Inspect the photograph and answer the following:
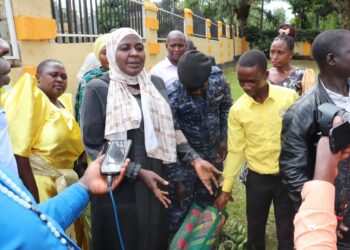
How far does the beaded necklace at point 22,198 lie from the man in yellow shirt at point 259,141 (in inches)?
59.7

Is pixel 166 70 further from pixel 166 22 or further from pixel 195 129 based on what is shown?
pixel 166 22

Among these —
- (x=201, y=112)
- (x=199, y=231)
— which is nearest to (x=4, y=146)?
(x=199, y=231)

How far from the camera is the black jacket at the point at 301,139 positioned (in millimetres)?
1717

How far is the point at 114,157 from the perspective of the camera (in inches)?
67.7

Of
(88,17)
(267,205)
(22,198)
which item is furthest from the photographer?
(88,17)

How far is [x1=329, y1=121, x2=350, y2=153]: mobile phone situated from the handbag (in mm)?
1400

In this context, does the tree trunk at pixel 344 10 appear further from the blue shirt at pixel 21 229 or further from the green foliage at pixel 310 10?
the blue shirt at pixel 21 229

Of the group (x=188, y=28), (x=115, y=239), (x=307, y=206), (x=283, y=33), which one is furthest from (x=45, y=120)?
(x=188, y=28)

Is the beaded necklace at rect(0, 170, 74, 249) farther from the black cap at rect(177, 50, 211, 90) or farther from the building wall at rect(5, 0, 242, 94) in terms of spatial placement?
the building wall at rect(5, 0, 242, 94)

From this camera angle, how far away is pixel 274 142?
2.51 metres

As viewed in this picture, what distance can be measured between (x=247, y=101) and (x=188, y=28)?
9974 mm

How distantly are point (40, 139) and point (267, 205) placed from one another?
163cm

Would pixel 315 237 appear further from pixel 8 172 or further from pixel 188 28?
pixel 188 28

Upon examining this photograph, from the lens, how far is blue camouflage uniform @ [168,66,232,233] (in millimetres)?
2715
